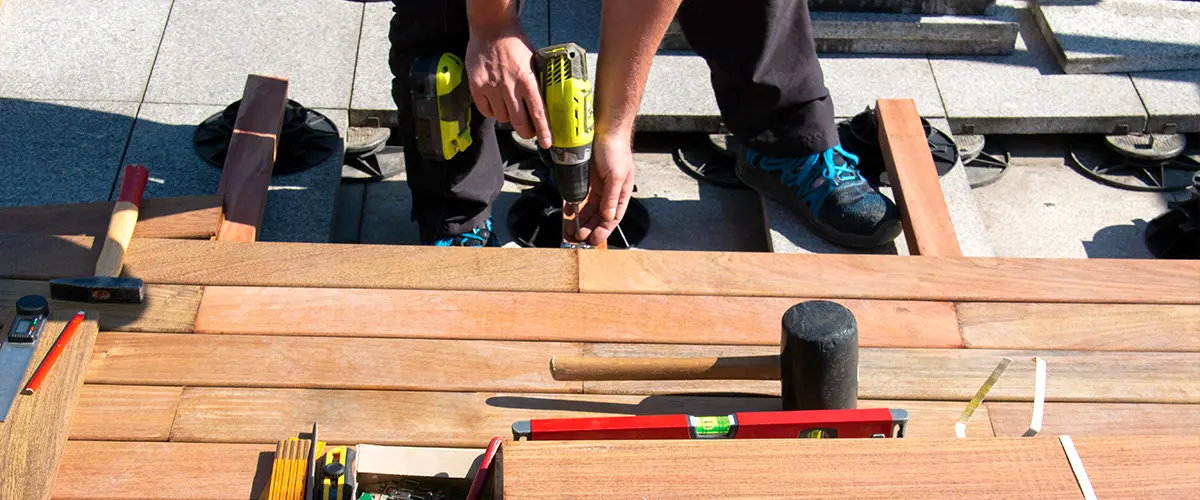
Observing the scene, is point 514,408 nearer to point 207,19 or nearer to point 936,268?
point 936,268

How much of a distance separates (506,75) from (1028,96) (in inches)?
85.7

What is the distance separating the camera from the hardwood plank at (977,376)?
2203mm

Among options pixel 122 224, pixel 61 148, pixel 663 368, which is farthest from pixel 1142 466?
pixel 61 148

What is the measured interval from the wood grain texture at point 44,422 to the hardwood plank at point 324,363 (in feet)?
0.15

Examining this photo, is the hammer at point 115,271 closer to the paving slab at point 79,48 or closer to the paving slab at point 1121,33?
the paving slab at point 79,48

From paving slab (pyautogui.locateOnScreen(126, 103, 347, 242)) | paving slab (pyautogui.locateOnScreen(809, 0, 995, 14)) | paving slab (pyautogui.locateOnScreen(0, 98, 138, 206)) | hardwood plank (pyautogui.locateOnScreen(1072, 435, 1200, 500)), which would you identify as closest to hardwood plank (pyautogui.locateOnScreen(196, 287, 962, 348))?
hardwood plank (pyautogui.locateOnScreen(1072, 435, 1200, 500))

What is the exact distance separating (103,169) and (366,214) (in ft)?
2.52

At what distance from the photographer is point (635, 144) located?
378cm

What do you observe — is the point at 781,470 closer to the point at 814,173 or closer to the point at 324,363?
the point at 324,363

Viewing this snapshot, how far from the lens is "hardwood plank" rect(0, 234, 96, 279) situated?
2.39 metres

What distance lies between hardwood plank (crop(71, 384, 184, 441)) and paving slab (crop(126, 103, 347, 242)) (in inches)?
41.7

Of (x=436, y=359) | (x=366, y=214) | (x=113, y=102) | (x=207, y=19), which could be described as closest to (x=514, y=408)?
(x=436, y=359)

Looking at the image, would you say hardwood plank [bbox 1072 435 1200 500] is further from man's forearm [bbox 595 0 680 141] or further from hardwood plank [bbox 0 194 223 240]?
hardwood plank [bbox 0 194 223 240]

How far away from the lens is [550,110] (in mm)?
2469
